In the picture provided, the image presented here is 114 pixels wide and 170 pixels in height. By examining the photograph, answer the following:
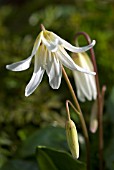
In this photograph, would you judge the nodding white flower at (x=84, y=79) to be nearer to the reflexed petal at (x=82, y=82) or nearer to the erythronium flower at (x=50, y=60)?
the reflexed petal at (x=82, y=82)

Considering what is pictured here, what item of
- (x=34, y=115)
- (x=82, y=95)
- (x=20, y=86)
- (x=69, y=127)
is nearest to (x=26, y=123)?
(x=34, y=115)

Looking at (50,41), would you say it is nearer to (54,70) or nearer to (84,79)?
(54,70)

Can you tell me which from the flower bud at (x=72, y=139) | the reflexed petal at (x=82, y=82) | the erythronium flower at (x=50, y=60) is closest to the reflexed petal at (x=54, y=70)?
the erythronium flower at (x=50, y=60)

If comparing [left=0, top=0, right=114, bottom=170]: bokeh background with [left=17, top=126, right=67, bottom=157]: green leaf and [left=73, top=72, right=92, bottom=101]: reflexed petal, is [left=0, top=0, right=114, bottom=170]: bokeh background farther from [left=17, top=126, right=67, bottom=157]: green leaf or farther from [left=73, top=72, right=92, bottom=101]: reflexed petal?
[left=73, top=72, right=92, bottom=101]: reflexed petal

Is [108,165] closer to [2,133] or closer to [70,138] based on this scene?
[70,138]

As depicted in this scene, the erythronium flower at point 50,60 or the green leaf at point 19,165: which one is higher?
the erythronium flower at point 50,60

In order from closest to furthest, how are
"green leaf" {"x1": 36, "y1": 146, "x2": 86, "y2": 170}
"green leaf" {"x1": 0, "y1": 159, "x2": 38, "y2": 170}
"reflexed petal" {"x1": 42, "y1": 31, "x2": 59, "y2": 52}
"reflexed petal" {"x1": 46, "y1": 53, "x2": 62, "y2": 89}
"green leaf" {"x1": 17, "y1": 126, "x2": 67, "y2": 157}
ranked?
"reflexed petal" {"x1": 42, "y1": 31, "x2": 59, "y2": 52} < "reflexed petal" {"x1": 46, "y1": 53, "x2": 62, "y2": 89} < "green leaf" {"x1": 36, "y1": 146, "x2": 86, "y2": 170} < "green leaf" {"x1": 0, "y1": 159, "x2": 38, "y2": 170} < "green leaf" {"x1": 17, "y1": 126, "x2": 67, "y2": 157}

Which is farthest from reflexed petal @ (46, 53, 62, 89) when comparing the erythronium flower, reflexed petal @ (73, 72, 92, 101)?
reflexed petal @ (73, 72, 92, 101)
